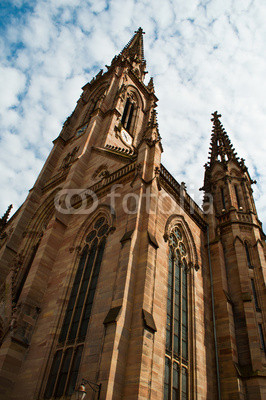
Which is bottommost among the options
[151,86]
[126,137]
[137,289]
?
[137,289]

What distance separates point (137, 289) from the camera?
9.95m

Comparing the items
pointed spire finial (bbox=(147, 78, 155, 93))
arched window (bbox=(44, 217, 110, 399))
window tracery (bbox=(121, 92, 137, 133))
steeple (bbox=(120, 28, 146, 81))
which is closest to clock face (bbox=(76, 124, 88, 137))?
window tracery (bbox=(121, 92, 137, 133))

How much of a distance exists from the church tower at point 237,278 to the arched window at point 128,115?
11.2 metres

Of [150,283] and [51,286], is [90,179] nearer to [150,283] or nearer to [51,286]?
[51,286]

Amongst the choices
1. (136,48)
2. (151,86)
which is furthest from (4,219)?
(136,48)

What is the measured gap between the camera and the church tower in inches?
457

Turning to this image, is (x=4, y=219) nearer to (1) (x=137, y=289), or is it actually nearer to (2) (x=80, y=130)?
(2) (x=80, y=130)

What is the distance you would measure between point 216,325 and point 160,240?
180 inches

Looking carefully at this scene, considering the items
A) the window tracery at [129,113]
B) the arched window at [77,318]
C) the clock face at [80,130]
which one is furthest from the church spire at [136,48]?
the arched window at [77,318]

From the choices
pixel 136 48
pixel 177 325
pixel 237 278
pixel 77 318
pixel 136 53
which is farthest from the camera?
pixel 136 48

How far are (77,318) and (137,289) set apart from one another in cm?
303

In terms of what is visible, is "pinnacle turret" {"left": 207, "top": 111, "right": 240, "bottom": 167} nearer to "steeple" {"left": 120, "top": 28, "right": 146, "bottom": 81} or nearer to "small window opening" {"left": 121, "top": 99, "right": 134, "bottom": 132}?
"small window opening" {"left": 121, "top": 99, "right": 134, "bottom": 132}

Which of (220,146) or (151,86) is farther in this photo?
(151,86)

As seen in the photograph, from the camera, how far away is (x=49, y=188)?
22969mm
